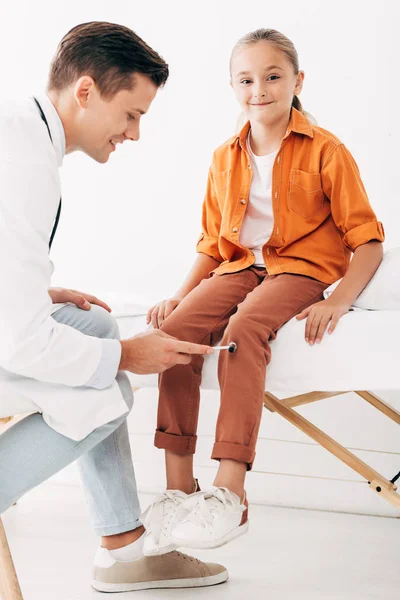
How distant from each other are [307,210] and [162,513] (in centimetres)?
78

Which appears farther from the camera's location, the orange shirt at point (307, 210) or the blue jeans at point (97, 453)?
the orange shirt at point (307, 210)

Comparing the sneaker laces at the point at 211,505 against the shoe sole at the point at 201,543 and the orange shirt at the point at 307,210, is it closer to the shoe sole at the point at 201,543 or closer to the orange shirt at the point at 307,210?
the shoe sole at the point at 201,543

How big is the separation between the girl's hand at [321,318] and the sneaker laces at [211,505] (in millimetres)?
343

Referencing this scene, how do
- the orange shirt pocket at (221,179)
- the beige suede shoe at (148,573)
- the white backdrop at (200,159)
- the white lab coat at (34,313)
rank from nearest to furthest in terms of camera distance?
the white lab coat at (34,313), the beige suede shoe at (148,573), the orange shirt pocket at (221,179), the white backdrop at (200,159)

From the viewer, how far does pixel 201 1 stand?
9.04 feet

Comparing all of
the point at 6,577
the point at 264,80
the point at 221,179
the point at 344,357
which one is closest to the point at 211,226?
the point at 221,179

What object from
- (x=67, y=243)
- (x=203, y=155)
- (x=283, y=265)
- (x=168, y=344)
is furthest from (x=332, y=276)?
(x=67, y=243)

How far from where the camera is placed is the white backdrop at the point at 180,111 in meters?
2.52

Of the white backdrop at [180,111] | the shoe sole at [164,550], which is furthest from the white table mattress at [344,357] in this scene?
the white backdrop at [180,111]

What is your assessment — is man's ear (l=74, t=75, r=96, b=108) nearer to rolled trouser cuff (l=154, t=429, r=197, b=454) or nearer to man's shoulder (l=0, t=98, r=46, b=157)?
man's shoulder (l=0, t=98, r=46, b=157)

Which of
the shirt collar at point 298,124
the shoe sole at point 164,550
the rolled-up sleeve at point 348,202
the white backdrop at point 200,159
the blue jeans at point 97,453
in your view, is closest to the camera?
the blue jeans at point 97,453

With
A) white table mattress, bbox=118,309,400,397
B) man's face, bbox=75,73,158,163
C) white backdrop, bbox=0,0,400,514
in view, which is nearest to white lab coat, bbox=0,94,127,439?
man's face, bbox=75,73,158,163

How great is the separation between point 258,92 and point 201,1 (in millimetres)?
1104

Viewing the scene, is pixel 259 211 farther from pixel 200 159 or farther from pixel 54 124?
pixel 200 159
